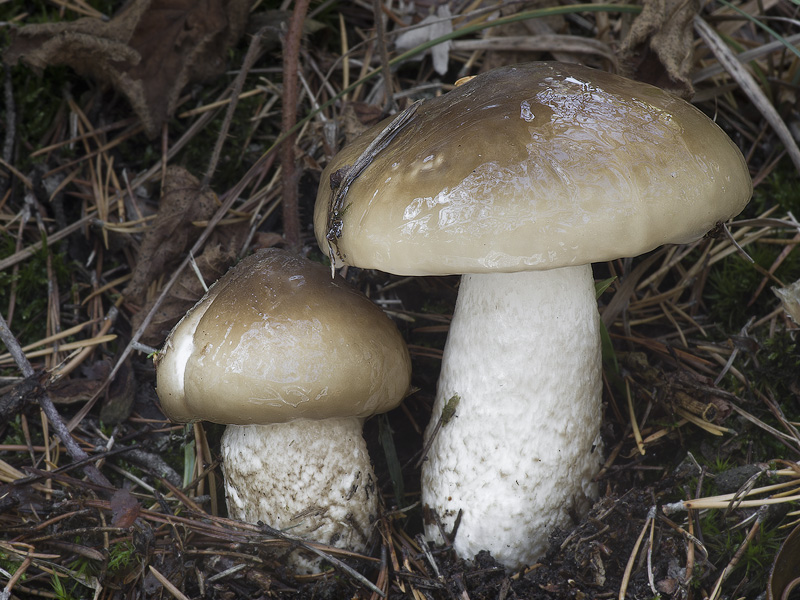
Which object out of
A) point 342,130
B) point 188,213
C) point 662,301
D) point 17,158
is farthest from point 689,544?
point 17,158

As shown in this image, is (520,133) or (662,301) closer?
(520,133)

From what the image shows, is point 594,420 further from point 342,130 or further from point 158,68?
point 158,68

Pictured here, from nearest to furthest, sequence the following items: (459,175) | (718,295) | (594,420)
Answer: (459,175)
(594,420)
(718,295)

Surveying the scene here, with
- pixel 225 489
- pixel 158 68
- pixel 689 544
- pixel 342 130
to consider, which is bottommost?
pixel 225 489

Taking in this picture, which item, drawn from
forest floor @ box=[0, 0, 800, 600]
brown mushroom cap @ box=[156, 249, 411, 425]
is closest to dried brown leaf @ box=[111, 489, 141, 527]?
forest floor @ box=[0, 0, 800, 600]

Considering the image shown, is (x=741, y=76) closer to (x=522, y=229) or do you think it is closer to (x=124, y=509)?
(x=522, y=229)

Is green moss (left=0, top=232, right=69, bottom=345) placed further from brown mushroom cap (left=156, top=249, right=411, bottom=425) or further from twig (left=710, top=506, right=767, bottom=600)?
twig (left=710, top=506, right=767, bottom=600)

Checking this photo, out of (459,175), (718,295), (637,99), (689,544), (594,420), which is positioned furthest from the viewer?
(718,295)
